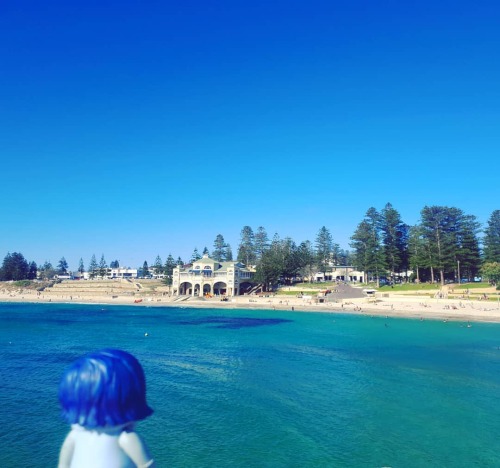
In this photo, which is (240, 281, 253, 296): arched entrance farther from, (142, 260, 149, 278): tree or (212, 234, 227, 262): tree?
(142, 260, 149, 278): tree

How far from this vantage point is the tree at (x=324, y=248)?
308 ft

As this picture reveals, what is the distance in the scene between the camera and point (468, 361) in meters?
27.2

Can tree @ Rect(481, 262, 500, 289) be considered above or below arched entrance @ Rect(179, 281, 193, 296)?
above

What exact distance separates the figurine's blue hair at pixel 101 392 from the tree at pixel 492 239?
7374 cm

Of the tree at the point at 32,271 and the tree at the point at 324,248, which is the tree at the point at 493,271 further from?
the tree at the point at 32,271

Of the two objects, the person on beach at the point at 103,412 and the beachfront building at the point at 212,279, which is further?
the beachfront building at the point at 212,279

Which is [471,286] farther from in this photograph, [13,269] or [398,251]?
[13,269]

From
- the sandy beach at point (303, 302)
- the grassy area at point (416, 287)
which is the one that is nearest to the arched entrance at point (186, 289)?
the sandy beach at point (303, 302)

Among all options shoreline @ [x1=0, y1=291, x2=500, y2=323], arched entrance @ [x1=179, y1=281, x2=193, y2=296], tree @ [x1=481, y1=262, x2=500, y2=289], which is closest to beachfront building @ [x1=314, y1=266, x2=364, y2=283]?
shoreline @ [x1=0, y1=291, x2=500, y2=323]

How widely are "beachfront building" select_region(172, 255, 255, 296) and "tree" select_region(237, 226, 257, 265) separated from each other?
1449cm

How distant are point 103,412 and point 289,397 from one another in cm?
1802

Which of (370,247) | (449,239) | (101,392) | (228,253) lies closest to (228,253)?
(228,253)

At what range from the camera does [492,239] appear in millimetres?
67562

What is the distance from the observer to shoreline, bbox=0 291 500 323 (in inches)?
1976
